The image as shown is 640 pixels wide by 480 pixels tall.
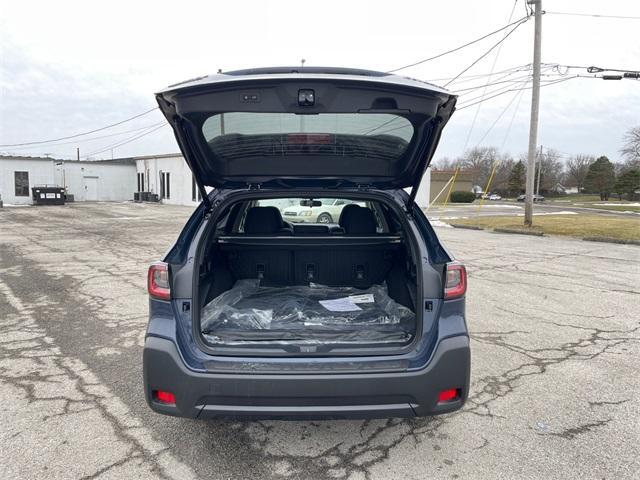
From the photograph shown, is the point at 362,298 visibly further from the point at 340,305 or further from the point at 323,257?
the point at 323,257

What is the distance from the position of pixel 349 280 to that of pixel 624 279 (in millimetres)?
6127

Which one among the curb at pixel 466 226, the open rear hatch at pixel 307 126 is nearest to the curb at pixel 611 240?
the curb at pixel 466 226

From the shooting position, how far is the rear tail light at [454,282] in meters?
2.39

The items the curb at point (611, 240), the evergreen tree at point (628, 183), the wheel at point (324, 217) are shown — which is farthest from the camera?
the evergreen tree at point (628, 183)

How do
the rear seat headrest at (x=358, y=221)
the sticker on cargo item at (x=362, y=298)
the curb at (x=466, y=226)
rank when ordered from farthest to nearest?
1. the curb at (x=466, y=226)
2. the rear seat headrest at (x=358, y=221)
3. the sticker on cargo item at (x=362, y=298)

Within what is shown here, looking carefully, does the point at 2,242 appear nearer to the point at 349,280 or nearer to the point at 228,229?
the point at 228,229

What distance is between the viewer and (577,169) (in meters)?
70.0

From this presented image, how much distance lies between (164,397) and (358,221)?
212 centimetres

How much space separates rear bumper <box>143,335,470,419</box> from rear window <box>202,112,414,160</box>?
1.27m

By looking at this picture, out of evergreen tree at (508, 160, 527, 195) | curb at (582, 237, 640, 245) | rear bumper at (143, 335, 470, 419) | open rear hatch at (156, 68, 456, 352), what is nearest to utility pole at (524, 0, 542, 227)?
curb at (582, 237, 640, 245)

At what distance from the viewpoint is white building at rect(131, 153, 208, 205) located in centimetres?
2861

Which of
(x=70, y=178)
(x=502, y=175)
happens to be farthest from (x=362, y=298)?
(x=502, y=175)

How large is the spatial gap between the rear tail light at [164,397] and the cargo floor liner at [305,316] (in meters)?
0.35

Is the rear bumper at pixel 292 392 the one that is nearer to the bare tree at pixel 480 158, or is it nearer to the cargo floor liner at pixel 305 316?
the cargo floor liner at pixel 305 316
